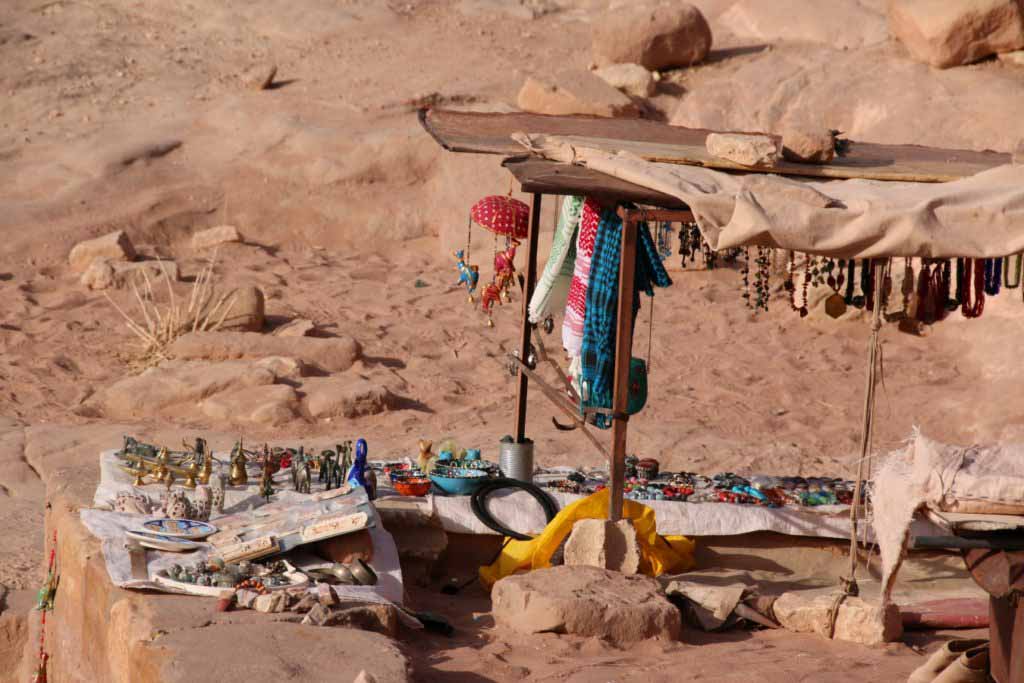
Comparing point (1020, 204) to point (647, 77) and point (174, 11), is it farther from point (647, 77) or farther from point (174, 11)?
point (174, 11)

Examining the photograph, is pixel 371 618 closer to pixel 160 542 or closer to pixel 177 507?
pixel 160 542

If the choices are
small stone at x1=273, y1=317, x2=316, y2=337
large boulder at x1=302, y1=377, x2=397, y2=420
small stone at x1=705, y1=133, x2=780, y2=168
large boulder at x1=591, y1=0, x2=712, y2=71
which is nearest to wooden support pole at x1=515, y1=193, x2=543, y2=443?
small stone at x1=705, y1=133, x2=780, y2=168

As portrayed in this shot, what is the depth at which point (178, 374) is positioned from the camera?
10633 millimetres

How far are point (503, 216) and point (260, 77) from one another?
32.4 ft

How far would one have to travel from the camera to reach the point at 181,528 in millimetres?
5988

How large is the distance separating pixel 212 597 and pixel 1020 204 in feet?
12.0

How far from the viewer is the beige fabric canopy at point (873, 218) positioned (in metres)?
5.15

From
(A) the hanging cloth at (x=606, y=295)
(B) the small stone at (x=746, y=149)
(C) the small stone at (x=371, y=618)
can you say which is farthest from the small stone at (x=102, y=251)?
(C) the small stone at (x=371, y=618)

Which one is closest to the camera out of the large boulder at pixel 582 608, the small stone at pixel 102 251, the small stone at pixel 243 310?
the large boulder at pixel 582 608

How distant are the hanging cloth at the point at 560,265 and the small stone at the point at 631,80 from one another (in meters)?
9.16

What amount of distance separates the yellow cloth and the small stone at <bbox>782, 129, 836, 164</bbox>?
1.94 metres

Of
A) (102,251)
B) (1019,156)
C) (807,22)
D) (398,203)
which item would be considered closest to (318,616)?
(1019,156)

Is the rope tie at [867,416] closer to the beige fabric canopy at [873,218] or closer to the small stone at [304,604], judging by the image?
the beige fabric canopy at [873,218]

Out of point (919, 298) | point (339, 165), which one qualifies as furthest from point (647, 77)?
point (919, 298)
